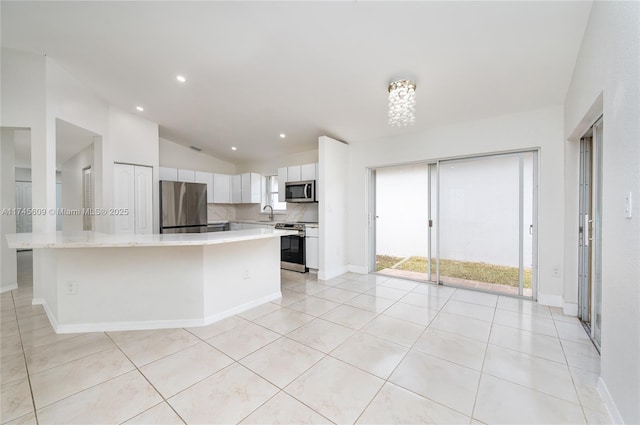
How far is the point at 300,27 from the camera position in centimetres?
238

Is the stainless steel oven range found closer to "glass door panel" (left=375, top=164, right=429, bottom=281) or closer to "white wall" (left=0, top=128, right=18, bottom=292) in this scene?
"glass door panel" (left=375, top=164, right=429, bottom=281)

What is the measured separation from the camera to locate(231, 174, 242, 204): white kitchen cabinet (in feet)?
21.5

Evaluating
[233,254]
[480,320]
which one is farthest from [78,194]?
[480,320]

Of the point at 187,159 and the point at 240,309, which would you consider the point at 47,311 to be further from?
the point at 187,159

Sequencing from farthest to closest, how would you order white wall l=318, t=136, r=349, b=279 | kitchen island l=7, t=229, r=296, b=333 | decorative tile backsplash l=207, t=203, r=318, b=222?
decorative tile backsplash l=207, t=203, r=318, b=222 → white wall l=318, t=136, r=349, b=279 → kitchen island l=7, t=229, r=296, b=333

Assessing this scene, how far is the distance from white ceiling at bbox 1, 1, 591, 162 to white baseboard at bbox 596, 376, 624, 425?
2.72 metres

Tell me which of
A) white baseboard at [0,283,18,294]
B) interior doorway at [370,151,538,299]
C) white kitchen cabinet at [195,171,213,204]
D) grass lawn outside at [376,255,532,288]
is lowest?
white baseboard at [0,283,18,294]

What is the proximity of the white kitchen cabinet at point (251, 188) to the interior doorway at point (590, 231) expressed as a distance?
5.73 metres

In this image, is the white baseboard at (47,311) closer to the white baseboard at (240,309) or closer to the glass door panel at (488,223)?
the white baseboard at (240,309)

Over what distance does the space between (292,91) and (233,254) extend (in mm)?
2260

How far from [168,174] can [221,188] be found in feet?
4.31

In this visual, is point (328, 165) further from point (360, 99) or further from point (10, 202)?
point (10, 202)

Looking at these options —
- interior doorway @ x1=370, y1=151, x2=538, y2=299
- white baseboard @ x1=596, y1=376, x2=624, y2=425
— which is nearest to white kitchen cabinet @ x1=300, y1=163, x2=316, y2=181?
interior doorway @ x1=370, y1=151, x2=538, y2=299

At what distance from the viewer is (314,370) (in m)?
1.89
